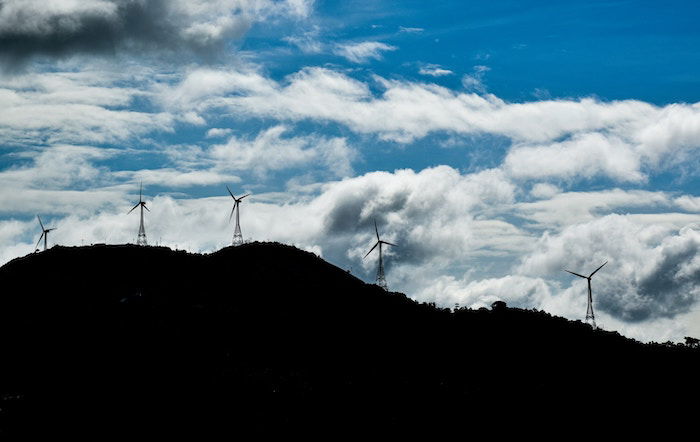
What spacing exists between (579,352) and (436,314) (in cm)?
2423

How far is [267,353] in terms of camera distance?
338 feet

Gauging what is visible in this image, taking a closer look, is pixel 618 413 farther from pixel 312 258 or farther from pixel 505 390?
pixel 312 258

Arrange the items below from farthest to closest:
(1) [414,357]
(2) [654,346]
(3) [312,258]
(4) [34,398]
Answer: (3) [312,258] → (2) [654,346] → (1) [414,357] → (4) [34,398]

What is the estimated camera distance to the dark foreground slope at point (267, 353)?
86.2 m

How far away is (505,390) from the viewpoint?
95188 mm

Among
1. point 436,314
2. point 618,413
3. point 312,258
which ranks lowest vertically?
point 618,413

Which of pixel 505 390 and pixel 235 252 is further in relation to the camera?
pixel 235 252

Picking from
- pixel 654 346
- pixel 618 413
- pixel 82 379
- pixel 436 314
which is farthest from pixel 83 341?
pixel 654 346

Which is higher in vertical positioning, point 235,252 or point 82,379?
point 235,252

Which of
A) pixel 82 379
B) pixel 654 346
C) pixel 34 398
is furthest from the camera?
pixel 654 346

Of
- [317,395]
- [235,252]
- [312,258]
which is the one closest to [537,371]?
[317,395]

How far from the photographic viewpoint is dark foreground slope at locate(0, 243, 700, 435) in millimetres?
86188

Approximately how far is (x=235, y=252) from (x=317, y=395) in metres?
47.1

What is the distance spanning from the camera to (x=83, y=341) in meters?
102
